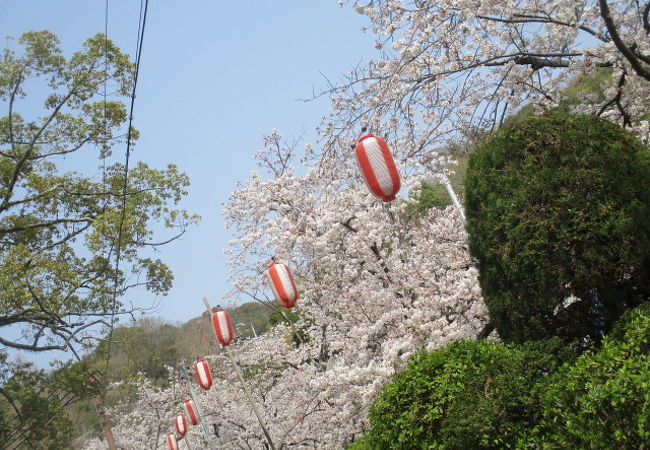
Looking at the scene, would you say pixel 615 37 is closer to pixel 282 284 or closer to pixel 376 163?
pixel 376 163

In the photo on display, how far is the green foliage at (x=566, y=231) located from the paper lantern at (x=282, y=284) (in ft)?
13.5

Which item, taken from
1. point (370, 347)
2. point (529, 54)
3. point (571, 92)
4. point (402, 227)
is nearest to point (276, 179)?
point (402, 227)

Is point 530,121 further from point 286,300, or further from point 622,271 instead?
point 286,300

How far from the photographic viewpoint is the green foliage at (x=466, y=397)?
10.7 ft

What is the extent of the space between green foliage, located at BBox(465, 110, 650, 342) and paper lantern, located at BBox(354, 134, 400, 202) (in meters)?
1.27

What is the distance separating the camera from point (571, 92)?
730 cm

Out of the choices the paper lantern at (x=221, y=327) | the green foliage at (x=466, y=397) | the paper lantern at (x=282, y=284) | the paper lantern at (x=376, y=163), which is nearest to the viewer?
the green foliage at (x=466, y=397)

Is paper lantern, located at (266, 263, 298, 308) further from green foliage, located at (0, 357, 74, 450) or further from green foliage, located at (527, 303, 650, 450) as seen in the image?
green foliage, located at (0, 357, 74, 450)

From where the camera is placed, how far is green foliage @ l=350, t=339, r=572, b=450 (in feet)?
10.7

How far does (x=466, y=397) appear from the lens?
3.45 metres

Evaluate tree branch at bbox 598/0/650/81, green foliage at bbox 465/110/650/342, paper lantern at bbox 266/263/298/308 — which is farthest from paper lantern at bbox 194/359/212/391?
tree branch at bbox 598/0/650/81

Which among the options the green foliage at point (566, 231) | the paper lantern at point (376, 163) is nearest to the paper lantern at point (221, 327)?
the paper lantern at point (376, 163)

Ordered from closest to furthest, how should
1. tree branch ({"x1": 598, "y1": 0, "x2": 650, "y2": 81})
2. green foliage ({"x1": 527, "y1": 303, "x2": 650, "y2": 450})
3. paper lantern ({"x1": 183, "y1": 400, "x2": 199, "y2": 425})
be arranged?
1. green foliage ({"x1": 527, "y1": 303, "x2": 650, "y2": 450})
2. tree branch ({"x1": 598, "y1": 0, "x2": 650, "y2": 81})
3. paper lantern ({"x1": 183, "y1": 400, "x2": 199, "y2": 425})

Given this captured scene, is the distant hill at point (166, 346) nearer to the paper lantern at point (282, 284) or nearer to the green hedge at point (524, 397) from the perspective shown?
the paper lantern at point (282, 284)
